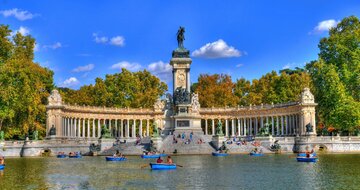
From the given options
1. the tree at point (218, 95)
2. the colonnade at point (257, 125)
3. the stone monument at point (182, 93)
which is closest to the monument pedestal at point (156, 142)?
the stone monument at point (182, 93)

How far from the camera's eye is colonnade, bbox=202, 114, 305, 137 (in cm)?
9212

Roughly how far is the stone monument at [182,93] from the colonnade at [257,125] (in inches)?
471

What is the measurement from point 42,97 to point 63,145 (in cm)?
2041

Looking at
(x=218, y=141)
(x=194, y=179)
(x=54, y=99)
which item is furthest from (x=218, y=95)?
(x=194, y=179)

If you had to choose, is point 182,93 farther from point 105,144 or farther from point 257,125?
point 257,125

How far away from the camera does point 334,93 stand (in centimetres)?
7706

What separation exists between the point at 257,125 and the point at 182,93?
89.7 feet

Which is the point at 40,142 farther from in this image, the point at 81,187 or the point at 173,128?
the point at 81,187

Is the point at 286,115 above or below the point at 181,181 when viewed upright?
above

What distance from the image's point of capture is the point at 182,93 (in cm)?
8731

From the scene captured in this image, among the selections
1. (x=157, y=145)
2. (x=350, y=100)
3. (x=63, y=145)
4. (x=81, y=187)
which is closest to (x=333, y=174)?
(x=81, y=187)

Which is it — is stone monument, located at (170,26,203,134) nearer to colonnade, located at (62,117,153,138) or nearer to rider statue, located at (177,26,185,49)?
rider statue, located at (177,26,185,49)

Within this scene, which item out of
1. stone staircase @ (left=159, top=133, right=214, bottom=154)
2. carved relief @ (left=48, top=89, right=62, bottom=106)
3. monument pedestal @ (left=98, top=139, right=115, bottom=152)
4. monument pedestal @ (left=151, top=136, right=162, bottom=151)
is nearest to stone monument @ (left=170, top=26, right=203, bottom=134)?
stone staircase @ (left=159, top=133, right=214, bottom=154)

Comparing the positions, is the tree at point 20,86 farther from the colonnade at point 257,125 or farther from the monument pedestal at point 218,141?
the colonnade at point 257,125
